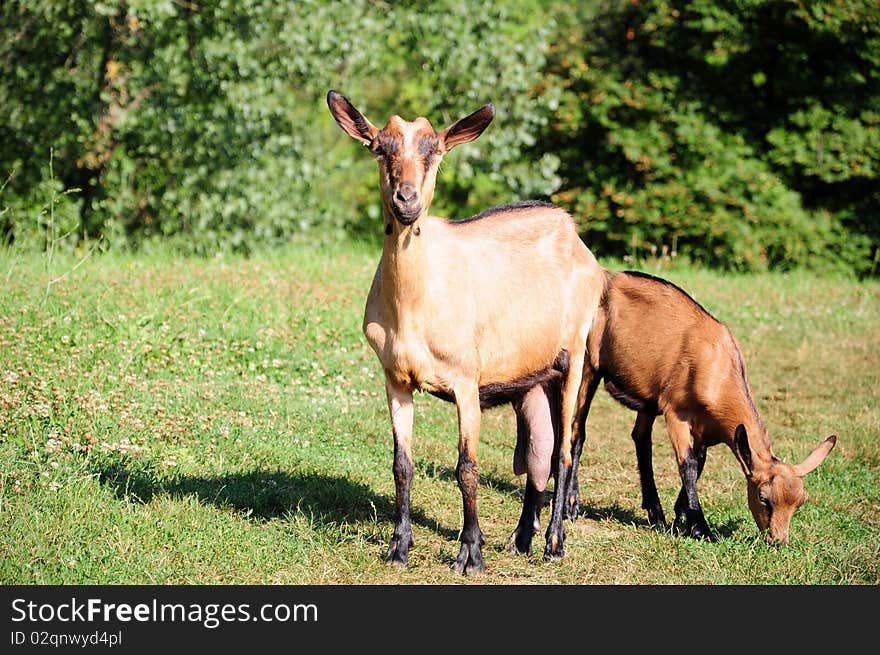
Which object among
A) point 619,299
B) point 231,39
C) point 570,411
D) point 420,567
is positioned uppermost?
point 231,39

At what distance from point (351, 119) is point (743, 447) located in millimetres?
3072

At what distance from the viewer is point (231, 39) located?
12.3 metres

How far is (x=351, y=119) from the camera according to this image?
18.4 ft

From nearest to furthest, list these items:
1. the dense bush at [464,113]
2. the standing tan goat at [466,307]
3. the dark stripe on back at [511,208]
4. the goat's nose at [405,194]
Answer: the goat's nose at [405,194], the standing tan goat at [466,307], the dark stripe on back at [511,208], the dense bush at [464,113]

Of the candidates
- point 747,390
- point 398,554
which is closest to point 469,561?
point 398,554

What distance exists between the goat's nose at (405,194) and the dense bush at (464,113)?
263 inches

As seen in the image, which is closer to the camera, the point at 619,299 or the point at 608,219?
the point at 619,299

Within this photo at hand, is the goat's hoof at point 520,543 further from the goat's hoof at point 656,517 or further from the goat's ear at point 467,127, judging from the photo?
the goat's ear at point 467,127

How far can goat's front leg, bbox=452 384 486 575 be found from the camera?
5.72m

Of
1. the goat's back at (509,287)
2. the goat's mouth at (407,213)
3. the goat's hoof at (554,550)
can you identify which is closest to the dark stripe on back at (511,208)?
the goat's back at (509,287)

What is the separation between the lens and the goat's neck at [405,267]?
5480 millimetres

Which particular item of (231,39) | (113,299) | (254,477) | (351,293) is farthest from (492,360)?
(231,39)

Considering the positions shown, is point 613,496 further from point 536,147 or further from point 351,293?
point 536,147

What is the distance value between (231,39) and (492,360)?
7.68 metres
